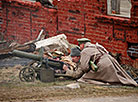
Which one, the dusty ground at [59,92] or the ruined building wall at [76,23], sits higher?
the ruined building wall at [76,23]

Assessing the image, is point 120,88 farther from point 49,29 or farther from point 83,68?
point 49,29

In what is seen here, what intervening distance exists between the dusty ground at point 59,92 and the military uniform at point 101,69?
30 cm

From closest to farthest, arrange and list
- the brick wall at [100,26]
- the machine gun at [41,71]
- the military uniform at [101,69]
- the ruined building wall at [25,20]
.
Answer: the military uniform at [101,69] → the machine gun at [41,71] → the brick wall at [100,26] → the ruined building wall at [25,20]

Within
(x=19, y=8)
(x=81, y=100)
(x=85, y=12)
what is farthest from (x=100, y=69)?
(x=19, y=8)

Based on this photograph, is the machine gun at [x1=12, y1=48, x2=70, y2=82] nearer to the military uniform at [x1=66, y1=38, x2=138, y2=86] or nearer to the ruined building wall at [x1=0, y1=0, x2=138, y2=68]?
the military uniform at [x1=66, y1=38, x2=138, y2=86]

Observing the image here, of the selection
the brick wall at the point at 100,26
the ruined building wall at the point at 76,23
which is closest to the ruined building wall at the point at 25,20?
the ruined building wall at the point at 76,23

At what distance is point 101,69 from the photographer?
32.1 feet

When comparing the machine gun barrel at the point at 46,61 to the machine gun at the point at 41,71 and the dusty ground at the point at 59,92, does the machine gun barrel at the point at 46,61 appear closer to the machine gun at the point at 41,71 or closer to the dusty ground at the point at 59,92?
the machine gun at the point at 41,71

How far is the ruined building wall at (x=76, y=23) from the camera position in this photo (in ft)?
38.8

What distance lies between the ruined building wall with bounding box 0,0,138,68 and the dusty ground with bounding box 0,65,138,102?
262cm

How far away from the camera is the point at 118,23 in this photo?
39.4ft

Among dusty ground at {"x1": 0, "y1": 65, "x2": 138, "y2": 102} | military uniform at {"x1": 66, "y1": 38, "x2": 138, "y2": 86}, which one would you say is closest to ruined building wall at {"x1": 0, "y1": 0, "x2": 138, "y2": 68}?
military uniform at {"x1": 66, "y1": 38, "x2": 138, "y2": 86}

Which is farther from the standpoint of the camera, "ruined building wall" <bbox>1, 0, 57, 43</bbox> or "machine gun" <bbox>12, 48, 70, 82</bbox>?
"ruined building wall" <bbox>1, 0, 57, 43</bbox>

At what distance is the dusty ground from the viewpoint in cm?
802
